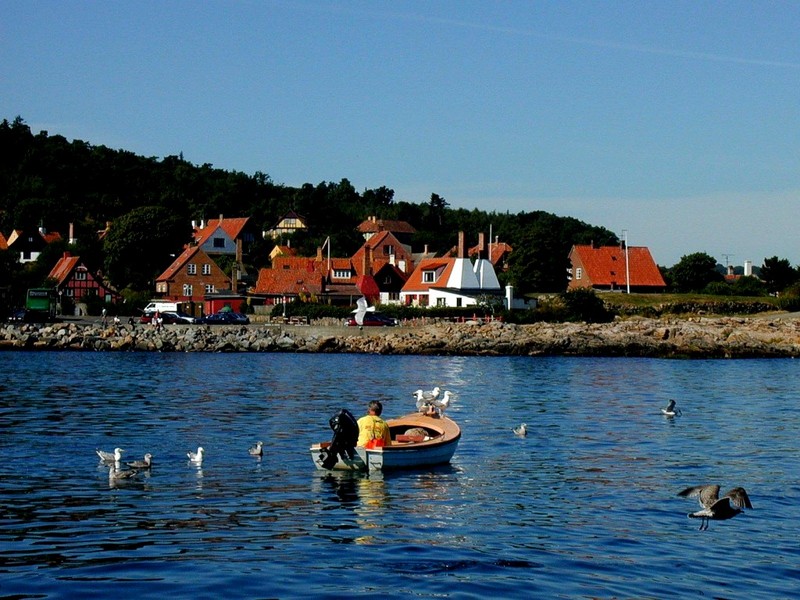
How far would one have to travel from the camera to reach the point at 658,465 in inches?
1112

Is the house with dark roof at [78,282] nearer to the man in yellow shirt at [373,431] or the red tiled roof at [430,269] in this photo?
the red tiled roof at [430,269]

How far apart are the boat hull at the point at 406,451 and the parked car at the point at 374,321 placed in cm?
6346

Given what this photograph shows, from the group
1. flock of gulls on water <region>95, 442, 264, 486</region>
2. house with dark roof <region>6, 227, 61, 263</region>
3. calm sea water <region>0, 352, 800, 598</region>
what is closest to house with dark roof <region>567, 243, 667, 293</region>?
house with dark roof <region>6, 227, 61, 263</region>

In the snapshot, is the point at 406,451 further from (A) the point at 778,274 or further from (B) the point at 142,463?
(A) the point at 778,274

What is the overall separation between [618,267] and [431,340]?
170 ft

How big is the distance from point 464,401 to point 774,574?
96.8 feet

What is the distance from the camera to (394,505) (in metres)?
22.2

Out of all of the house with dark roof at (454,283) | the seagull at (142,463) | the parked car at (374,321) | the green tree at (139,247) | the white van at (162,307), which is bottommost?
the seagull at (142,463)

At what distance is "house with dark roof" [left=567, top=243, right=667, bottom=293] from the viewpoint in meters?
128

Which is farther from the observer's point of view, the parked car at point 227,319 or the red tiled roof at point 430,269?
the red tiled roof at point 430,269

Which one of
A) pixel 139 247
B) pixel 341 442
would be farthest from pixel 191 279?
pixel 341 442

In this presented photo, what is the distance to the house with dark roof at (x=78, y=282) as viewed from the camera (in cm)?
12053

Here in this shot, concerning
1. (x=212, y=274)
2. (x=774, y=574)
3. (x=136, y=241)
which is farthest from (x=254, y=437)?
(x=136, y=241)

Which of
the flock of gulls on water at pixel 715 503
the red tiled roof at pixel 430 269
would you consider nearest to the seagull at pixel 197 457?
the flock of gulls on water at pixel 715 503
